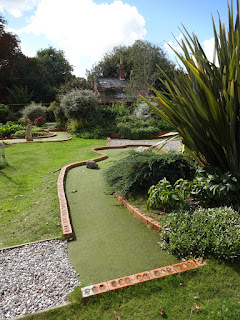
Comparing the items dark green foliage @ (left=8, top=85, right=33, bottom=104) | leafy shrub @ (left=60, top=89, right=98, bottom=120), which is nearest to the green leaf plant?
leafy shrub @ (left=60, top=89, right=98, bottom=120)

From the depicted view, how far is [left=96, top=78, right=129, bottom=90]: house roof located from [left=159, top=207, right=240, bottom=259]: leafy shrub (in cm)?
2399

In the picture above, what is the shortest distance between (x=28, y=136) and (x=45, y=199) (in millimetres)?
8368

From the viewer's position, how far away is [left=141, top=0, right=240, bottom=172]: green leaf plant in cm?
336

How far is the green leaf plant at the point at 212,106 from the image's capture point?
132 inches

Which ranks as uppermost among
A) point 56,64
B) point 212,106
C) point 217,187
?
point 56,64

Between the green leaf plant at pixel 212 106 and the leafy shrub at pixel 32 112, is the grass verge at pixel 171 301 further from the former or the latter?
the leafy shrub at pixel 32 112

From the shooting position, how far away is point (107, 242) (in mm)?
3328

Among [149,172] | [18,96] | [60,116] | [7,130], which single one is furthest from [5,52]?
[149,172]

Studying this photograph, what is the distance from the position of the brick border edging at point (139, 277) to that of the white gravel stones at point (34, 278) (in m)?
0.24

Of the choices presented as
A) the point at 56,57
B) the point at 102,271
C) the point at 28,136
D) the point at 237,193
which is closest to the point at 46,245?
the point at 102,271

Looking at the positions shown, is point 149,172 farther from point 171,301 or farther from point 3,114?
point 3,114

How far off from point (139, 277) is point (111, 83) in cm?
2605

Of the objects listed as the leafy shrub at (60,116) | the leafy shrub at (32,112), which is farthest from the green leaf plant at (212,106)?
the leafy shrub at (32,112)

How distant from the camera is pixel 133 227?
147 inches
